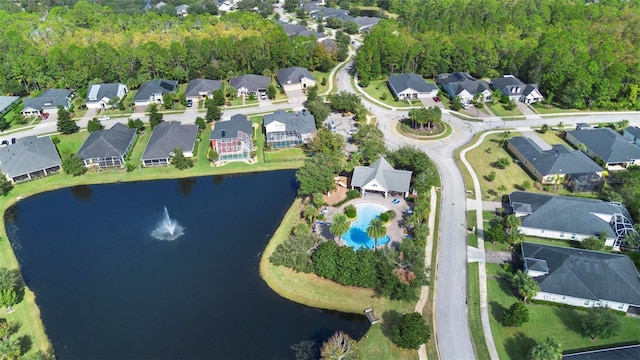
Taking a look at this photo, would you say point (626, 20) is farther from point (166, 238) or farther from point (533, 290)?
point (166, 238)

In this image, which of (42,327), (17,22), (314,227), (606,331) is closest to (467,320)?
(606,331)

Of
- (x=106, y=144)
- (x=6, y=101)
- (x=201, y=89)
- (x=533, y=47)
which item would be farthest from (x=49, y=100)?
(x=533, y=47)

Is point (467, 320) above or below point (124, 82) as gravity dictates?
below

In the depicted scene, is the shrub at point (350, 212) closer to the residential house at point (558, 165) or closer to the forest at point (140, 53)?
the residential house at point (558, 165)

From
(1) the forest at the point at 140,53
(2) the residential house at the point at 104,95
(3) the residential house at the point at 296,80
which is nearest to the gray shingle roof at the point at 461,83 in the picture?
(1) the forest at the point at 140,53

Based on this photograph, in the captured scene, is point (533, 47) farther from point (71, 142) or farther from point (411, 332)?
point (71, 142)
